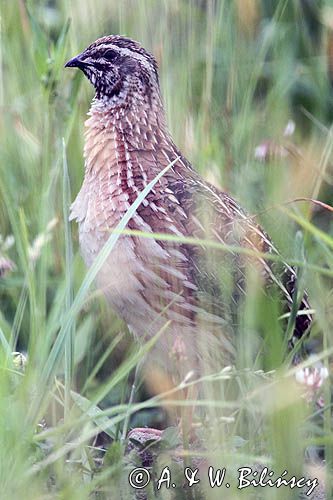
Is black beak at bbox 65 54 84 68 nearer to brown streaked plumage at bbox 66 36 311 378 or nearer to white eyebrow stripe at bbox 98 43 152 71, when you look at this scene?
white eyebrow stripe at bbox 98 43 152 71

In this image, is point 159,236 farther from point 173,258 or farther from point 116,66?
point 116,66

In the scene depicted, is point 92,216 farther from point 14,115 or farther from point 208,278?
point 14,115

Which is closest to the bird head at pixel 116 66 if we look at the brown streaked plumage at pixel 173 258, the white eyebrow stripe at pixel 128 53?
the white eyebrow stripe at pixel 128 53

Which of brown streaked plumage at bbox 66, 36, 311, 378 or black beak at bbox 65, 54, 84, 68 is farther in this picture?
black beak at bbox 65, 54, 84, 68

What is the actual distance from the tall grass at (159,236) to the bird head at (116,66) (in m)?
0.10

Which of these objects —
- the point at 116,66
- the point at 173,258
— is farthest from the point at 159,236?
the point at 116,66

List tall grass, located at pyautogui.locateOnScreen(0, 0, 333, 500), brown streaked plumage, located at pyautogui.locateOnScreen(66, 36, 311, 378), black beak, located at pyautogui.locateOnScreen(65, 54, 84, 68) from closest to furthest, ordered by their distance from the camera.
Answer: tall grass, located at pyautogui.locateOnScreen(0, 0, 333, 500), brown streaked plumage, located at pyautogui.locateOnScreen(66, 36, 311, 378), black beak, located at pyautogui.locateOnScreen(65, 54, 84, 68)

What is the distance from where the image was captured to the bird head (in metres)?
3.22

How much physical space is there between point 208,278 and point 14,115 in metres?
1.03

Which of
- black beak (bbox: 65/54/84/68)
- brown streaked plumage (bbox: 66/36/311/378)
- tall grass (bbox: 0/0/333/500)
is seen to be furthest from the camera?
black beak (bbox: 65/54/84/68)

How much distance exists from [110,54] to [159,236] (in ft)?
3.53

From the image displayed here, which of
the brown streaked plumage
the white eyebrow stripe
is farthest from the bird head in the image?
the brown streaked plumage

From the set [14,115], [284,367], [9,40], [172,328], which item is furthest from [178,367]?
[9,40]

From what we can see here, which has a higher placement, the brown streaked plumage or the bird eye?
the bird eye
